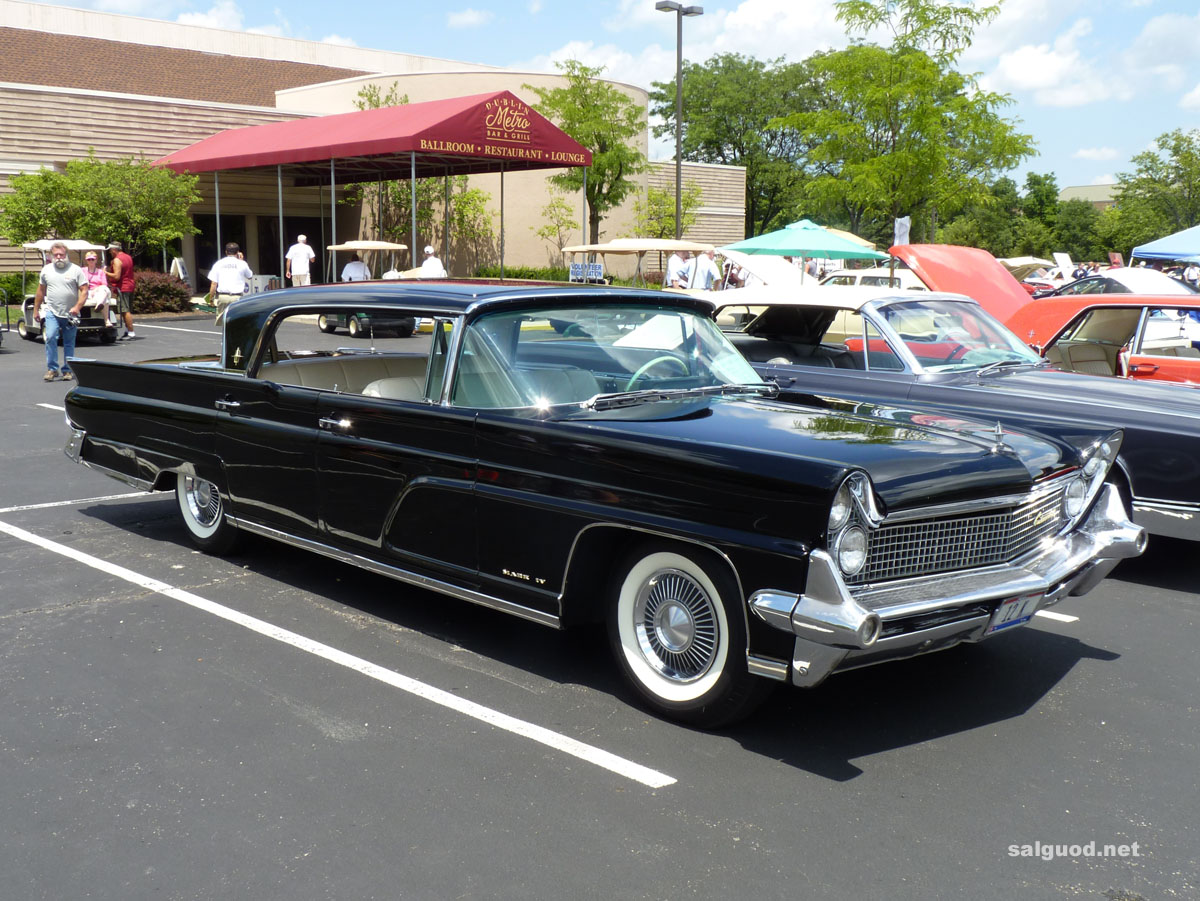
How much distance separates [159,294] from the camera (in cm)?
2550

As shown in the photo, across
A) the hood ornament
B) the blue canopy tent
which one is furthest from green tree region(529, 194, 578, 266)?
the hood ornament

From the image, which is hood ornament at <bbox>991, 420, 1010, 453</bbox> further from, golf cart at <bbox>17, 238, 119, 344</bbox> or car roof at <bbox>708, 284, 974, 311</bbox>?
golf cart at <bbox>17, 238, 119, 344</bbox>

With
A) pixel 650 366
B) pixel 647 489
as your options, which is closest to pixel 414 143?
pixel 650 366

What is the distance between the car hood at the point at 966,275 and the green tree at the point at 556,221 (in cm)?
2680

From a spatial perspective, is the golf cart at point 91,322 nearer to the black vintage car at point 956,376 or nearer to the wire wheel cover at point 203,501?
the wire wheel cover at point 203,501

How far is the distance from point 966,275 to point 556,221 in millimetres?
27751

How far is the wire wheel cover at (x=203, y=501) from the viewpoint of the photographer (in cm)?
649

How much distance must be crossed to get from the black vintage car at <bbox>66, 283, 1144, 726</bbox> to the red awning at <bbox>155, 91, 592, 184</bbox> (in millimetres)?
17056

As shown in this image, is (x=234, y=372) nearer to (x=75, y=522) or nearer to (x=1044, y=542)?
(x=75, y=522)

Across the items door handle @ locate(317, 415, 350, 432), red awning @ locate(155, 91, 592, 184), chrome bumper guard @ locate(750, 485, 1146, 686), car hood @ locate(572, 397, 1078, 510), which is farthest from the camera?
red awning @ locate(155, 91, 592, 184)

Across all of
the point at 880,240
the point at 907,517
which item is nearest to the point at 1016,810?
the point at 907,517

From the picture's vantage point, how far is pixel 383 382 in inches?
212

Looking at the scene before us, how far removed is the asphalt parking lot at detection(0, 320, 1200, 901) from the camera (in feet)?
10.6

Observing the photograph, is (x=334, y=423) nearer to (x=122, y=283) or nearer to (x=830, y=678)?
(x=830, y=678)
